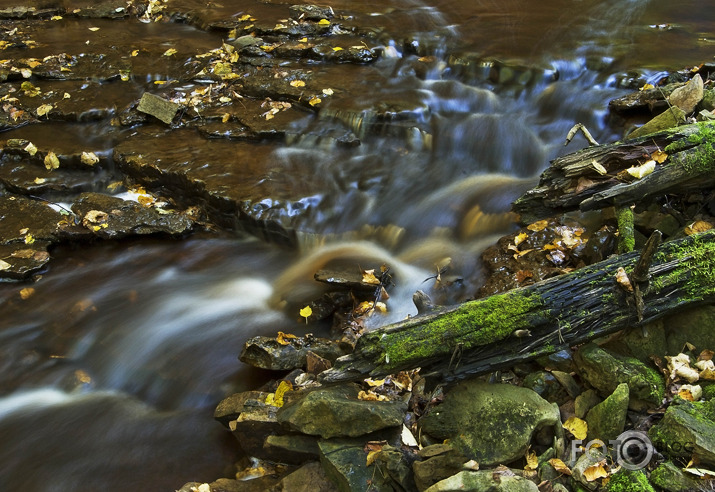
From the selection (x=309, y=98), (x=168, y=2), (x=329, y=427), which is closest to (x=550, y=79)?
(x=309, y=98)

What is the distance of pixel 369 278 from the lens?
5465mm

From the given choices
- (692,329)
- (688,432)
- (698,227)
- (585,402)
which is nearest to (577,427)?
(585,402)

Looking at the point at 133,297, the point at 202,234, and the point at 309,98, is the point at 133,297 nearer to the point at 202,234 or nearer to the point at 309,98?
the point at 202,234

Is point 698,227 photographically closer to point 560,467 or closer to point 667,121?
point 667,121

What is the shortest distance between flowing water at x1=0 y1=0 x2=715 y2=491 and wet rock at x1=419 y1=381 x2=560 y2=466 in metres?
1.70

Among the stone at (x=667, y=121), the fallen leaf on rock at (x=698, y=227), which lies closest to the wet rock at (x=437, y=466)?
the fallen leaf on rock at (x=698, y=227)

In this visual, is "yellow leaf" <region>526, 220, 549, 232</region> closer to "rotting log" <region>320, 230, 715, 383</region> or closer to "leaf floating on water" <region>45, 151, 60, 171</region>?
"rotting log" <region>320, 230, 715, 383</region>

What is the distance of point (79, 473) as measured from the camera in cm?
416

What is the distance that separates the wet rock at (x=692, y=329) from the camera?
11.2 ft

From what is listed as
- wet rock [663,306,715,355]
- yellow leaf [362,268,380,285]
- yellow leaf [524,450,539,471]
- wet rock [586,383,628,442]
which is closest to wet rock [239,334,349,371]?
yellow leaf [362,268,380,285]

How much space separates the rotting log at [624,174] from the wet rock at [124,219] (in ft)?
13.4

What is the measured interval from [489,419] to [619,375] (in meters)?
0.80

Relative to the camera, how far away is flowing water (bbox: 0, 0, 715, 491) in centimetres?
444

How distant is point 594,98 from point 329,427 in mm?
5916
